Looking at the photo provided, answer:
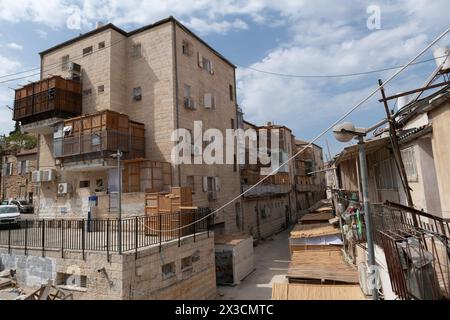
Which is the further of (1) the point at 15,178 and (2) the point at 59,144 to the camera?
(1) the point at 15,178

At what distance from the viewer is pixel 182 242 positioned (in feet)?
43.6

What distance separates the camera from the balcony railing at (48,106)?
21.1 metres

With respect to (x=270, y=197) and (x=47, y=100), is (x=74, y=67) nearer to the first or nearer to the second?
(x=47, y=100)

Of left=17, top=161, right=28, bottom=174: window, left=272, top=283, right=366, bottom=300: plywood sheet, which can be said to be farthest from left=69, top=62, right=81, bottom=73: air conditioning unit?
left=272, top=283, right=366, bottom=300: plywood sheet

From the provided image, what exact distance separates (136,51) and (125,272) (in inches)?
684

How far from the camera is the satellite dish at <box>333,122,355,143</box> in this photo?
4965 millimetres

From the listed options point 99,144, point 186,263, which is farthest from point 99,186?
point 186,263

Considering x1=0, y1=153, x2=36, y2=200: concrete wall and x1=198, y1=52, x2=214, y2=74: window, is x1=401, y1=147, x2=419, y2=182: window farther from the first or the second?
x1=0, y1=153, x2=36, y2=200: concrete wall

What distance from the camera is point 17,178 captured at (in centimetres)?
3500

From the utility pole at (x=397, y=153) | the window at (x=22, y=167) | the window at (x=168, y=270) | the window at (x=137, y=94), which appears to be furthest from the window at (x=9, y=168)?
the utility pole at (x=397, y=153)

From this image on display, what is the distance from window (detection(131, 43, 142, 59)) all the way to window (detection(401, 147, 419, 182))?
1884 cm
